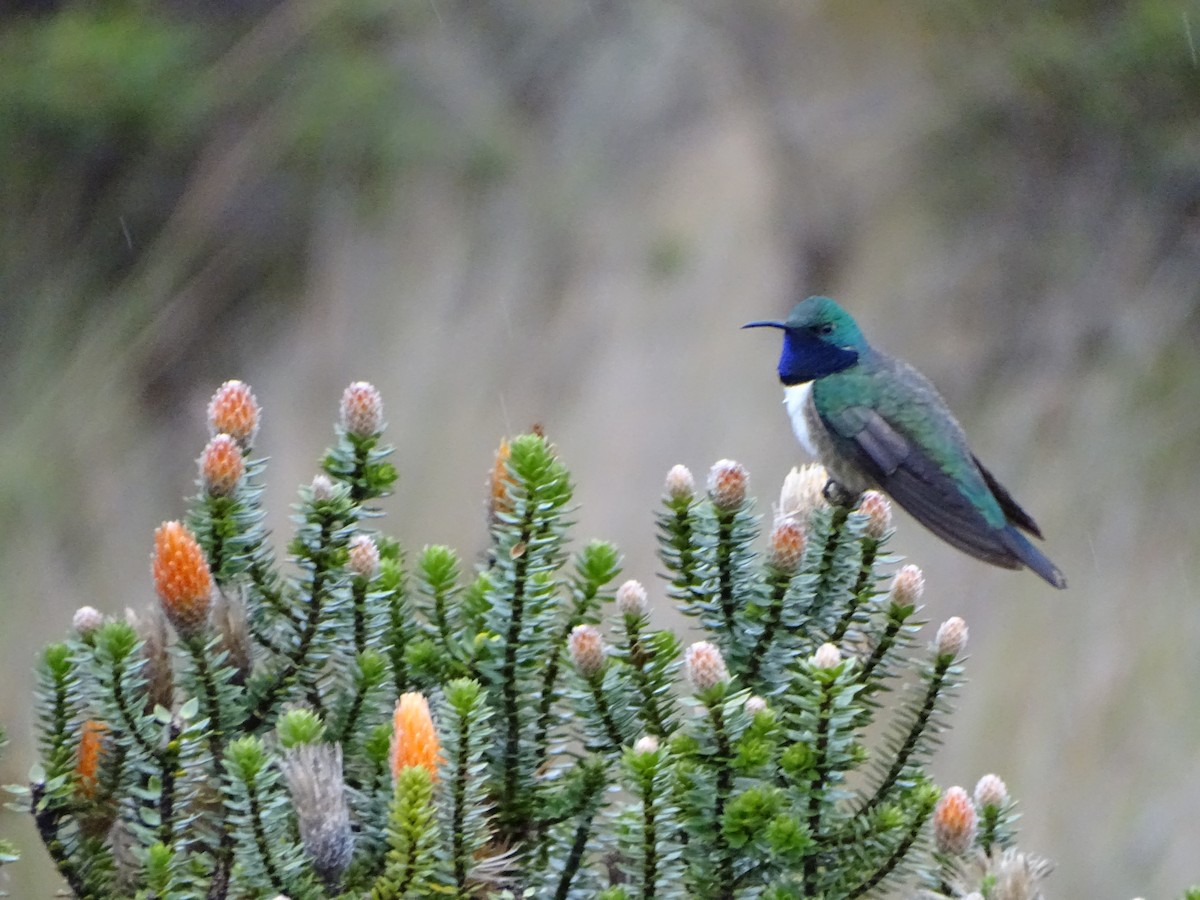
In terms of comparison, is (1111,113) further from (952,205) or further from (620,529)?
(620,529)

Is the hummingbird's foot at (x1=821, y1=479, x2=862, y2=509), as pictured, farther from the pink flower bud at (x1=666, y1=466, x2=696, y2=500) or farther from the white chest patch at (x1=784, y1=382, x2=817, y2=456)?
the white chest patch at (x1=784, y1=382, x2=817, y2=456)

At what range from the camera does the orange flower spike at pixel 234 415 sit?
1.51 meters

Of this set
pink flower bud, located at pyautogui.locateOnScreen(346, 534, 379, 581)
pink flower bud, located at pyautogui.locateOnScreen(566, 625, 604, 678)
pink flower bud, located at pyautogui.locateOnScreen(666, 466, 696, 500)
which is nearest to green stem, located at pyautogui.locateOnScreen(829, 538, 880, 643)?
pink flower bud, located at pyautogui.locateOnScreen(666, 466, 696, 500)

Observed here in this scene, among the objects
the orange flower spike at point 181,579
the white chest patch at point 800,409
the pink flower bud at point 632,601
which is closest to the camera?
the orange flower spike at point 181,579

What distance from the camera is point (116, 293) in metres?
5.91

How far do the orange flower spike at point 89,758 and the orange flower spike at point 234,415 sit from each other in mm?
337

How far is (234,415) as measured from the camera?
59.6 inches

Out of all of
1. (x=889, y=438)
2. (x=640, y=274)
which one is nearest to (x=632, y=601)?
(x=889, y=438)

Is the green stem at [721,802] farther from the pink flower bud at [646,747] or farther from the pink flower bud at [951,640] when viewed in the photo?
the pink flower bud at [951,640]

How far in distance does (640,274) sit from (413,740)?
495cm

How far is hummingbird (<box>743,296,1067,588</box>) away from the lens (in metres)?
2.66

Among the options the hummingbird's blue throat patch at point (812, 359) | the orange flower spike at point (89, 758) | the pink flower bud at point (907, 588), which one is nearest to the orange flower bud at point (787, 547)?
the pink flower bud at point (907, 588)

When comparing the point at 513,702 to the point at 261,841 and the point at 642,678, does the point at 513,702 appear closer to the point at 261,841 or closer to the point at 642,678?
the point at 642,678

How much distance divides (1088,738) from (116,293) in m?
4.27
